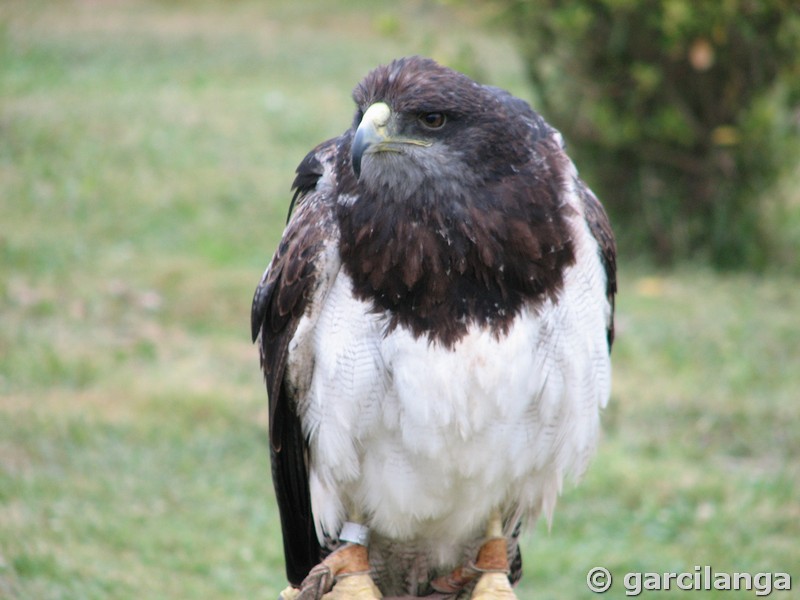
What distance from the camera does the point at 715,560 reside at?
553 cm

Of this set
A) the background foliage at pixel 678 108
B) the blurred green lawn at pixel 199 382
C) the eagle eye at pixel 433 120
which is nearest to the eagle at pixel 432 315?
the eagle eye at pixel 433 120

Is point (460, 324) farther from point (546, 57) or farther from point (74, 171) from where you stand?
point (74, 171)

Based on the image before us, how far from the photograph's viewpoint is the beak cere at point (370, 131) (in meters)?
3.17

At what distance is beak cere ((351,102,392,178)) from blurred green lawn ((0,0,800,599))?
2493 mm

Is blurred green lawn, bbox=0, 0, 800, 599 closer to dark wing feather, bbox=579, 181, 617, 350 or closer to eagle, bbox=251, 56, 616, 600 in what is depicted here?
eagle, bbox=251, 56, 616, 600

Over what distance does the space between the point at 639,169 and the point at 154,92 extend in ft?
21.9

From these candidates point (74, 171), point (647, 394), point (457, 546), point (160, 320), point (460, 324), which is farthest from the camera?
point (74, 171)

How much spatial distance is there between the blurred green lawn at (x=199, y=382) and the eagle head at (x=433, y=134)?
8.14 feet

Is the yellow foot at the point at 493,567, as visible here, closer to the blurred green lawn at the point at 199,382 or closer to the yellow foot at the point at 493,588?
the yellow foot at the point at 493,588

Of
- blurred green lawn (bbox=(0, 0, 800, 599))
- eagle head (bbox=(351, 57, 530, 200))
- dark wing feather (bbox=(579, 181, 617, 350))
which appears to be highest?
eagle head (bbox=(351, 57, 530, 200))

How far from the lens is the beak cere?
317 cm

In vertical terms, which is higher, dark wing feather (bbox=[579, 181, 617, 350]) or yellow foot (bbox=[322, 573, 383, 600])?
dark wing feather (bbox=[579, 181, 617, 350])

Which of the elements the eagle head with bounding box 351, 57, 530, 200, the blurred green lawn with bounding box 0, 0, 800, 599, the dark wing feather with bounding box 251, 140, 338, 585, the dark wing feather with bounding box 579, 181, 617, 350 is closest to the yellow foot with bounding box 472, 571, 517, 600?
the dark wing feather with bounding box 251, 140, 338, 585

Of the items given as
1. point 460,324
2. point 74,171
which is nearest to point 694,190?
point 74,171
